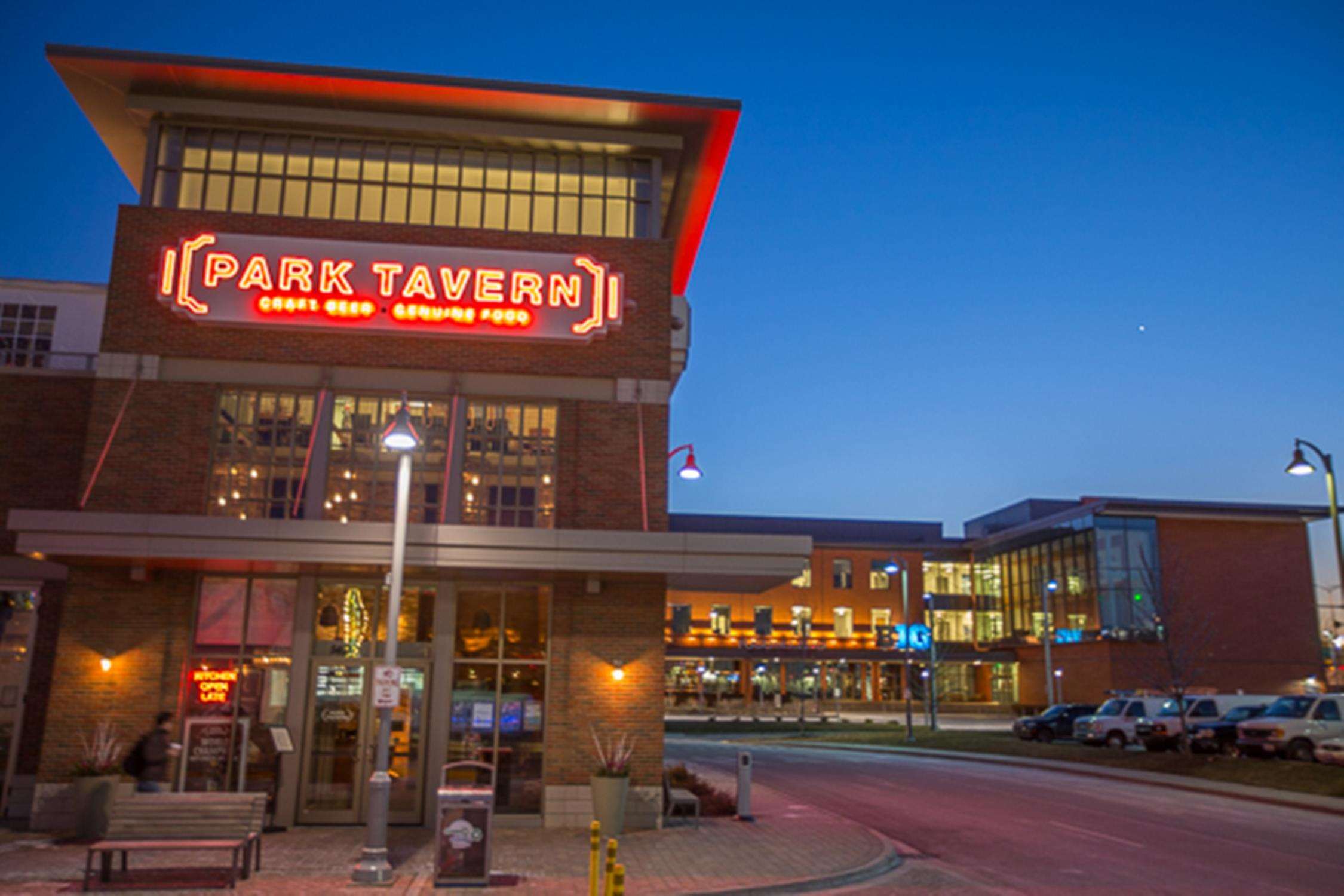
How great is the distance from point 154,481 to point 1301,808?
23.3 meters

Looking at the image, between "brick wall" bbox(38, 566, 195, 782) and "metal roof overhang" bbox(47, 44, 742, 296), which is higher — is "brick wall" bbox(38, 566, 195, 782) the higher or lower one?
the lower one

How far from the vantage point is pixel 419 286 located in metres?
20.1

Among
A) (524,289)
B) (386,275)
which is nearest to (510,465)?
(524,289)

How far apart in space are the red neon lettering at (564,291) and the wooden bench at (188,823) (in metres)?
10.1

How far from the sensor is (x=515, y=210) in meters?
21.6

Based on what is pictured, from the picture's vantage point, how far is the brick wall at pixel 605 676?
18719 millimetres

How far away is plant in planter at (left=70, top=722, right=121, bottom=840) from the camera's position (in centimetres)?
1653

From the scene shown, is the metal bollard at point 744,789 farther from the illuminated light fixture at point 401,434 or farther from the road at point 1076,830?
the illuminated light fixture at point 401,434

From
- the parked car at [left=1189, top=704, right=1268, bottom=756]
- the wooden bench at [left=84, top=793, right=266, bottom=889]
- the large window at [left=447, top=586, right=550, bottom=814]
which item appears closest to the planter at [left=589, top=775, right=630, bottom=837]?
the large window at [left=447, top=586, right=550, bottom=814]

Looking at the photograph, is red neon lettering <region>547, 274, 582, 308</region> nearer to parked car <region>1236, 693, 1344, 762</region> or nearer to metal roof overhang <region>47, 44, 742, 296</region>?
metal roof overhang <region>47, 44, 742, 296</region>

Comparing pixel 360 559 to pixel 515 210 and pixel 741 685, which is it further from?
pixel 741 685

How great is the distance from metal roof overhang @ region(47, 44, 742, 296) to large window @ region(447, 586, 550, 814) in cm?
915

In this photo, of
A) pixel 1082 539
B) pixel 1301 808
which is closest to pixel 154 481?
pixel 1301 808

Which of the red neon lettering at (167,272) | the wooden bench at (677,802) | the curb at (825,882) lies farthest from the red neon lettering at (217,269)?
the curb at (825,882)
